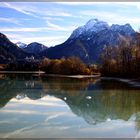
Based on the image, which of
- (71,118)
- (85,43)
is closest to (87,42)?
(85,43)

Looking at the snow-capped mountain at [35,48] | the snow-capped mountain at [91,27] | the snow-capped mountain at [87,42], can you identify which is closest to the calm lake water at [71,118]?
the snow-capped mountain at [87,42]

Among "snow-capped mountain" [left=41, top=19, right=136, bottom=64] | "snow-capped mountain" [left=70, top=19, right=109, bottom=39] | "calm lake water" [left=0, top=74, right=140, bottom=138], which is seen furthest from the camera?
"snow-capped mountain" [left=41, top=19, right=136, bottom=64]

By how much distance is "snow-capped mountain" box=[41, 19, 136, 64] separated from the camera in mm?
8868

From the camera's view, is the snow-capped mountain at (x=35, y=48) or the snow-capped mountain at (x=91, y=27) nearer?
the snow-capped mountain at (x=91, y=27)

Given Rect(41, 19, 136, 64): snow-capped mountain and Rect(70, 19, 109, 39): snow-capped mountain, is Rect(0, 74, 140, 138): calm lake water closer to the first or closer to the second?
Rect(41, 19, 136, 64): snow-capped mountain

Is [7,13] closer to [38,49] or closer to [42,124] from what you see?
[38,49]

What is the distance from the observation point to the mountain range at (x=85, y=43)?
895 cm

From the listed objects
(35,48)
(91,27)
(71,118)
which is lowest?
(71,118)

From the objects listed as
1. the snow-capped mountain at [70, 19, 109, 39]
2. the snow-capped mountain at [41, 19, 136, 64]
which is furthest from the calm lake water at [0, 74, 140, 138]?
the snow-capped mountain at [70, 19, 109, 39]

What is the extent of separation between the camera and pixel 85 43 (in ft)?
31.3

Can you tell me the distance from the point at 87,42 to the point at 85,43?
0.13 m

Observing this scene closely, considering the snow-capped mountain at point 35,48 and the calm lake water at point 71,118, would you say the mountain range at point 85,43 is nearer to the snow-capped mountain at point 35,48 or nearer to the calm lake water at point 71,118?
the snow-capped mountain at point 35,48

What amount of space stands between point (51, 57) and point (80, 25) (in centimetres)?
190

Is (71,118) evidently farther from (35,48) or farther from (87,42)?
(35,48)
